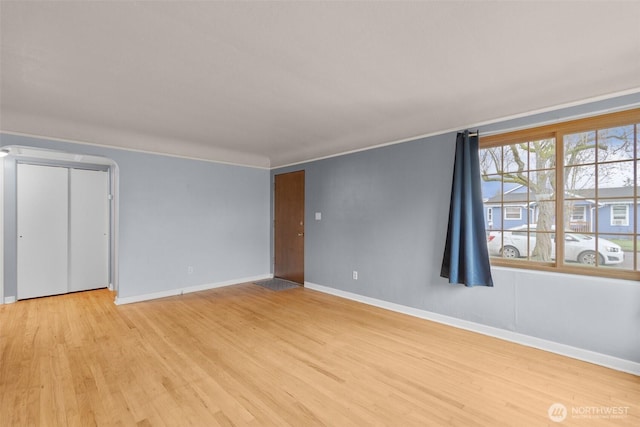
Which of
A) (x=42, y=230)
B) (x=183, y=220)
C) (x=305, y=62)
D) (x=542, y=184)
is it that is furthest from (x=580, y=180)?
(x=42, y=230)

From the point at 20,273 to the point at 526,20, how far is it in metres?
6.57

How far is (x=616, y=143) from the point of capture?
2541mm

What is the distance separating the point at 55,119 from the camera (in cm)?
341

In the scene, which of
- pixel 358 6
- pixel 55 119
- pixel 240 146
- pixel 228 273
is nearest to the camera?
pixel 358 6

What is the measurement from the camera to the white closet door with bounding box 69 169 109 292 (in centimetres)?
484

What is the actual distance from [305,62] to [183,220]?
11.7ft

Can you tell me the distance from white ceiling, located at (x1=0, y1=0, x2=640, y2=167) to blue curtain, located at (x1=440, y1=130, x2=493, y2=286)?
403mm

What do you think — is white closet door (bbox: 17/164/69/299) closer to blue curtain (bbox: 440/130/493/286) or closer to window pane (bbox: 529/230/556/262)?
blue curtain (bbox: 440/130/493/286)

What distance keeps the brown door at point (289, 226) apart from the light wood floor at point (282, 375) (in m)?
1.76

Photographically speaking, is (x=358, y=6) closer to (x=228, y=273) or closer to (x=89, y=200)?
(x=228, y=273)

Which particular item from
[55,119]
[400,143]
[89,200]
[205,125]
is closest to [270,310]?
[205,125]

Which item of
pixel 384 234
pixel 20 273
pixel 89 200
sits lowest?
pixel 20 273

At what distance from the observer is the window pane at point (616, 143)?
2.48 metres

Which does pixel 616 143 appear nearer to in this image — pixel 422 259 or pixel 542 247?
pixel 542 247
